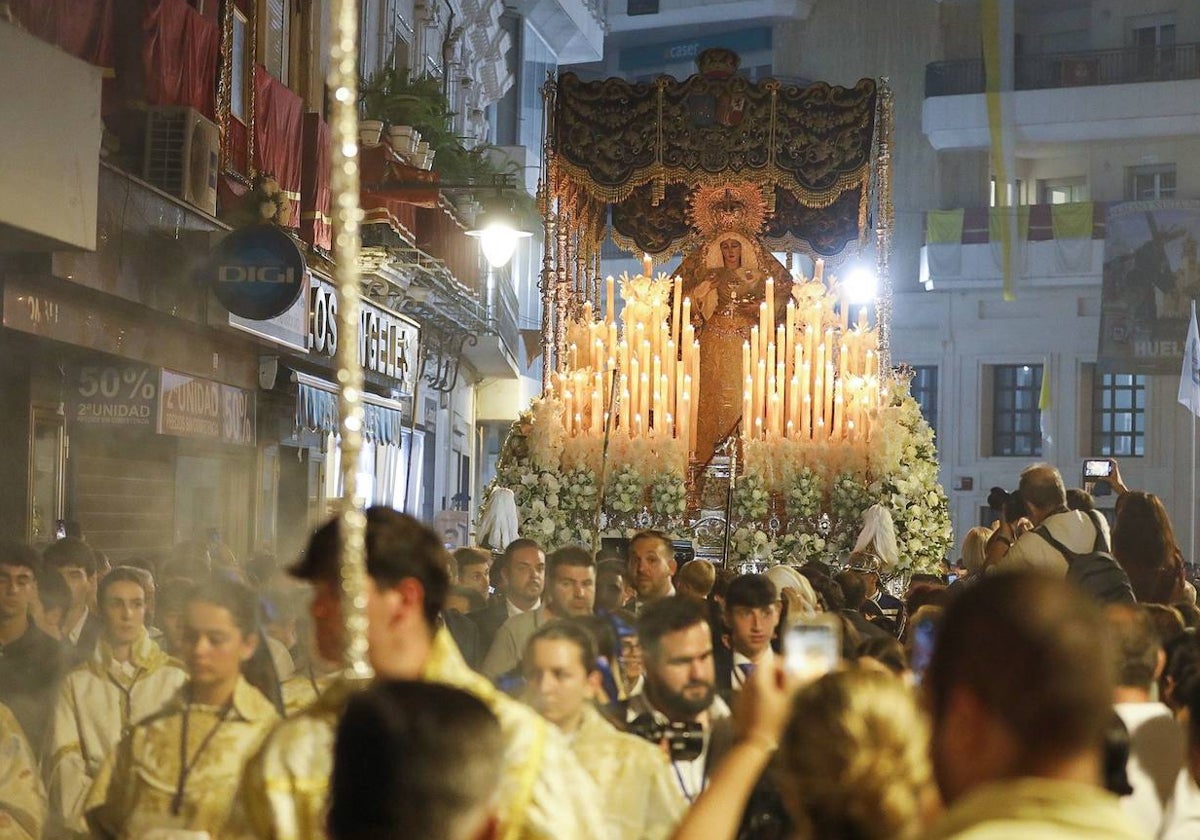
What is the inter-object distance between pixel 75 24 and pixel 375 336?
7.65 metres

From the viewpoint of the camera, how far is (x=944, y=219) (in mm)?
40094

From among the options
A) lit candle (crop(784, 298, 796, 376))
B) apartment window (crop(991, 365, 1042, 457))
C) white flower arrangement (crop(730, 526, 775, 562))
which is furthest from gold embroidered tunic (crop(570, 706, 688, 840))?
apartment window (crop(991, 365, 1042, 457))

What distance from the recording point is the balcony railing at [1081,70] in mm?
40250

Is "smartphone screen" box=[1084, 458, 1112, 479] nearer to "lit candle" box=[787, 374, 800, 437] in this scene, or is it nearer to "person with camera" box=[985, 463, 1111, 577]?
"lit candle" box=[787, 374, 800, 437]

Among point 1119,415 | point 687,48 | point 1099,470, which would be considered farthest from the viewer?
point 687,48

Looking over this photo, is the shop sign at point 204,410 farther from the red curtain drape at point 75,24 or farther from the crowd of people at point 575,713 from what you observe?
the crowd of people at point 575,713

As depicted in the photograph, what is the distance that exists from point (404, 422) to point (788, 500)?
10651 millimetres

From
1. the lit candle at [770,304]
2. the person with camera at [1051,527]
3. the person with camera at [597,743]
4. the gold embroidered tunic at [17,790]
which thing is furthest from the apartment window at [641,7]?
the person with camera at [597,743]

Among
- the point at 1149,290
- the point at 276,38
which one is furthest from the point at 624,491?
the point at 1149,290

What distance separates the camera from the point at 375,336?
20062 millimetres

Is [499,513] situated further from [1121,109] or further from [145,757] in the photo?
[1121,109]

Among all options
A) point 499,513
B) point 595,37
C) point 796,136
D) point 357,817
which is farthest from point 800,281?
point 595,37

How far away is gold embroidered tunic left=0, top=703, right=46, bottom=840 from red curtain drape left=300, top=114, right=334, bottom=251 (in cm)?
1331

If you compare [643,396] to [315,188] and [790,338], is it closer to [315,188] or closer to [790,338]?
[790,338]
